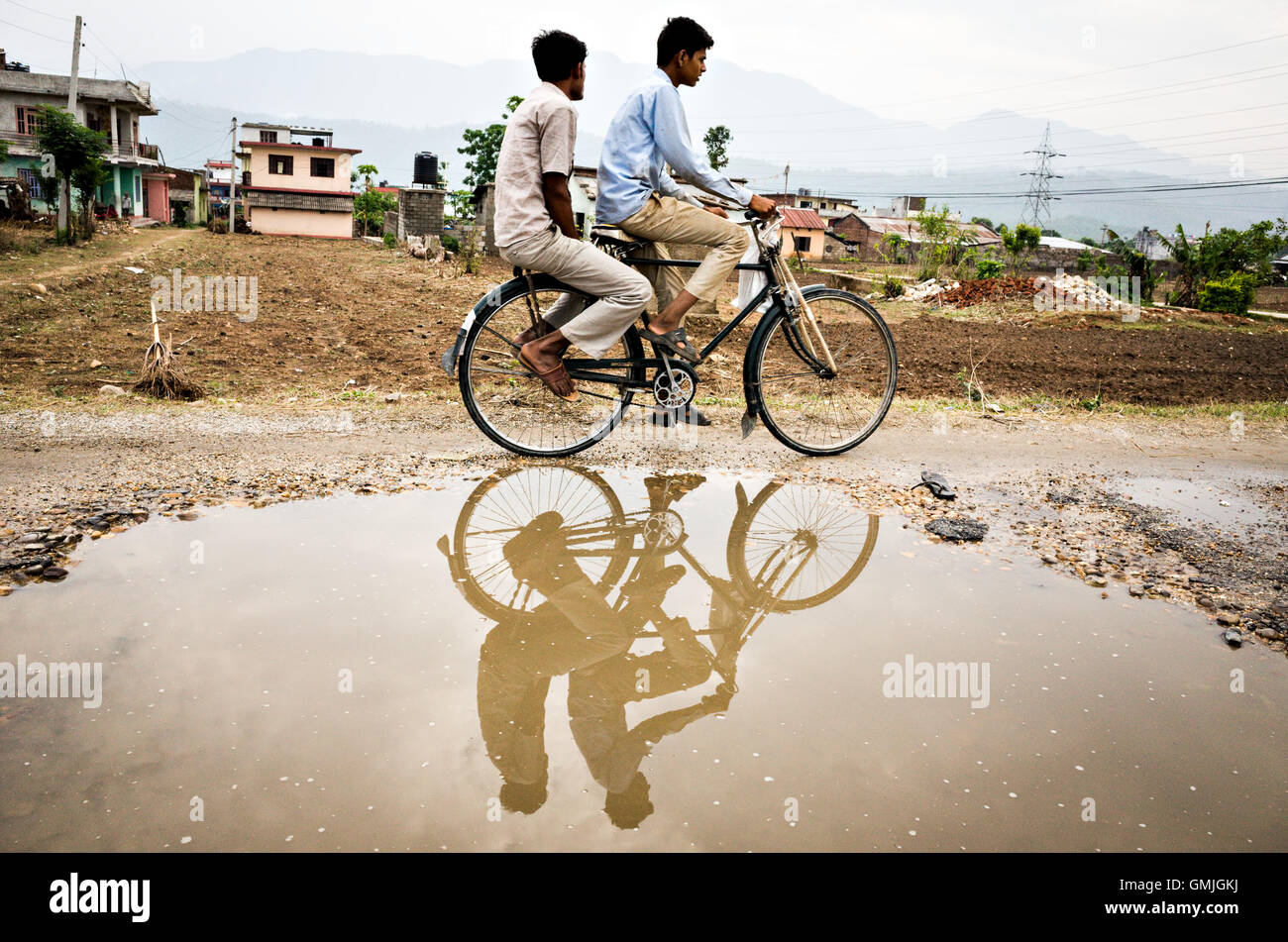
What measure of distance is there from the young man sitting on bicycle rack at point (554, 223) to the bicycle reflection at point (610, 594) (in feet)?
2.48

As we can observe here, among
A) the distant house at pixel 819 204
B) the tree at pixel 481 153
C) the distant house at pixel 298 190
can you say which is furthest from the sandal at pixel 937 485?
the distant house at pixel 819 204

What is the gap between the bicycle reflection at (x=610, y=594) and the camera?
8.46 feet

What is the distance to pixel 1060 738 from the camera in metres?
2.69

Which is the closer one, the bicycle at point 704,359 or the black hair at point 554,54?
the black hair at point 554,54

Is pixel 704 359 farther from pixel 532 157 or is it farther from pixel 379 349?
pixel 379 349

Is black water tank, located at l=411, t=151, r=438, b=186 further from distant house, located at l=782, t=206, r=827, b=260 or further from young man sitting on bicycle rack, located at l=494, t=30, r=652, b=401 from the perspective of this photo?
young man sitting on bicycle rack, located at l=494, t=30, r=652, b=401

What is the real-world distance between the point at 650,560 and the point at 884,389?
2897 mm

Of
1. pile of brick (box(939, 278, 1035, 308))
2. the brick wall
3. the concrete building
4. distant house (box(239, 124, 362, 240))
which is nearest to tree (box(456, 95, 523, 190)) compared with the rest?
distant house (box(239, 124, 362, 240))

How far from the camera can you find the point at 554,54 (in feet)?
15.5

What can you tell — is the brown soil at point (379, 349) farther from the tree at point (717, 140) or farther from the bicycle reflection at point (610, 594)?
the tree at point (717, 140)
